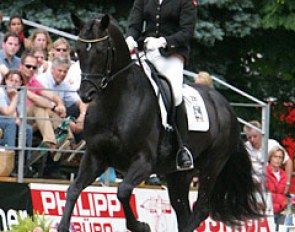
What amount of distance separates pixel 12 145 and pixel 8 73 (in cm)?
95

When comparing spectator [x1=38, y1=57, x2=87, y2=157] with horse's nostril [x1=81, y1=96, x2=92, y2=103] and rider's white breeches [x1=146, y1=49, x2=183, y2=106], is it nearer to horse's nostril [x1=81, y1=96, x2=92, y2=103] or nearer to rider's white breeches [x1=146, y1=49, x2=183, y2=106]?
rider's white breeches [x1=146, y1=49, x2=183, y2=106]

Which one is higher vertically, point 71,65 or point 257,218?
point 71,65

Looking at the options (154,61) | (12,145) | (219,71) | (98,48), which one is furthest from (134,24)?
(219,71)

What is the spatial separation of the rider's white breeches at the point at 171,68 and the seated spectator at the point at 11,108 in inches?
89.6

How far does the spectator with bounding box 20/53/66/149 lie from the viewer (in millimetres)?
15711

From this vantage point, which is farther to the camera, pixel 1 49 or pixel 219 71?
pixel 219 71

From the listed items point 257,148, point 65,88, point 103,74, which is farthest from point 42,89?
point 257,148

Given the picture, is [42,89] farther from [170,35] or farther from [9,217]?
[170,35]

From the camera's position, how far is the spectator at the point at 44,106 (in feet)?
51.5

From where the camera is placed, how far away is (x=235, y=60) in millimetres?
22125

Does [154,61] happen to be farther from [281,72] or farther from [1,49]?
[281,72]

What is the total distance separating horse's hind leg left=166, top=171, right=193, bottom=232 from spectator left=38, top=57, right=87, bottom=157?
1870mm

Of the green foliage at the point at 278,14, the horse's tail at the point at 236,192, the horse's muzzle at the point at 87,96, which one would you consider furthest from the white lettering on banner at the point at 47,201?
the green foliage at the point at 278,14

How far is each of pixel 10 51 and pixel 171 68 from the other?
10.2ft
